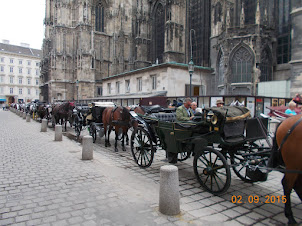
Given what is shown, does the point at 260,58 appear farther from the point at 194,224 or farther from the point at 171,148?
the point at 194,224

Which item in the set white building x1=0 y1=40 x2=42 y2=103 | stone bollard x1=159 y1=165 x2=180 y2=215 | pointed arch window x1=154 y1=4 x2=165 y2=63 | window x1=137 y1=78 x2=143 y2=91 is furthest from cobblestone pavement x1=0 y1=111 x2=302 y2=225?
white building x1=0 y1=40 x2=42 y2=103

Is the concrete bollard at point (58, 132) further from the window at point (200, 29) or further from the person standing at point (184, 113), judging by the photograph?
the window at point (200, 29)

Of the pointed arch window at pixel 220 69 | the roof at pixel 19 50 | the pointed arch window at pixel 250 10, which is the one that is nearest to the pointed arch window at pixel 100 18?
the pointed arch window at pixel 220 69

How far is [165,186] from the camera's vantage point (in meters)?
3.47

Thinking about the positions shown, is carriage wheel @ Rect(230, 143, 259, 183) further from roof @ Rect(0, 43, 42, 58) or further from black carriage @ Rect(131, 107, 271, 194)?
roof @ Rect(0, 43, 42, 58)

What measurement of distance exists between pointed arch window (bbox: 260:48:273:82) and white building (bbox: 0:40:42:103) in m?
72.6

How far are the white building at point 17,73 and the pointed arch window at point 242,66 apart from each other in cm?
7039

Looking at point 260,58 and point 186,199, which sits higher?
point 260,58

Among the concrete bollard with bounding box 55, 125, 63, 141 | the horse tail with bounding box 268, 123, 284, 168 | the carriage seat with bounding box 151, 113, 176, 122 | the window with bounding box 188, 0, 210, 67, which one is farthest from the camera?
the window with bounding box 188, 0, 210, 67

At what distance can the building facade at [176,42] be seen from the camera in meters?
21.5

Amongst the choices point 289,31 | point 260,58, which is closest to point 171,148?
point 260,58

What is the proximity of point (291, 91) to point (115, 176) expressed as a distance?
18803 millimetres

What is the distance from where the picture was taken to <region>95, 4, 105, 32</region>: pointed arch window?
1711 inches

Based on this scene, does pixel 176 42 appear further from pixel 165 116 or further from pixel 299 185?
pixel 299 185
